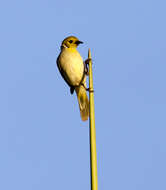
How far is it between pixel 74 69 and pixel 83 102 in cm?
48

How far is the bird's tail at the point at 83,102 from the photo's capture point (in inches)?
205

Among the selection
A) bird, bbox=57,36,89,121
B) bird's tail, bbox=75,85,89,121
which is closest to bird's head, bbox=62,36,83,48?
bird, bbox=57,36,89,121

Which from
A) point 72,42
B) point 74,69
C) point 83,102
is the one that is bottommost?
point 83,102

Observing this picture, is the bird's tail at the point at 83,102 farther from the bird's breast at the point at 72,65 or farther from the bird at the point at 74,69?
the bird's breast at the point at 72,65

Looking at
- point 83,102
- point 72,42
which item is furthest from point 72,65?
point 83,102

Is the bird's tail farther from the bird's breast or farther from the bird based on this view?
the bird's breast

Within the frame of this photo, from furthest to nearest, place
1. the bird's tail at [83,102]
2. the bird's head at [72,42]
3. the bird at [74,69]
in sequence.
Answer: the bird's head at [72,42] → the bird at [74,69] → the bird's tail at [83,102]

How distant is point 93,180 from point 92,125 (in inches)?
12.9

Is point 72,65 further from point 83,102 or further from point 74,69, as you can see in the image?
point 83,102

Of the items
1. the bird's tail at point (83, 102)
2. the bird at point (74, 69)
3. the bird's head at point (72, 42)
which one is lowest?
the bird's tail at point (83, 102)

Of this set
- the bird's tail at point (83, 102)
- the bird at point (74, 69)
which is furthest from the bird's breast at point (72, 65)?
the bird's tail at point (83, 102)

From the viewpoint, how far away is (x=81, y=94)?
5.51 metres

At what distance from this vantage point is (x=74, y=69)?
17.7 feet

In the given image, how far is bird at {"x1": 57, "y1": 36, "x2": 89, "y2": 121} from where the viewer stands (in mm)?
5332
